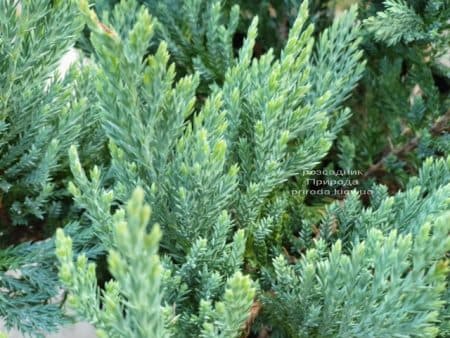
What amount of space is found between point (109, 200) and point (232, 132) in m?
0.21

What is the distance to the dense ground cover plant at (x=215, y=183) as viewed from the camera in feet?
1.98

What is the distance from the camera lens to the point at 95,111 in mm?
912

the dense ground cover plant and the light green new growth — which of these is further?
the dense ground cover plant

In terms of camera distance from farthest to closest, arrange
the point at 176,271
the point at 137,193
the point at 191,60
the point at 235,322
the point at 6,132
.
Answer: the point at 191,60 → the point at 6,132 → the point at 176,271 → the point at 235,322 → the point at 137,193

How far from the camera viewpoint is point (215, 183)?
27.5 inches

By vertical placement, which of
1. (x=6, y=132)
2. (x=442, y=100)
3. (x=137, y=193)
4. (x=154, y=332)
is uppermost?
(x=442, y=100)

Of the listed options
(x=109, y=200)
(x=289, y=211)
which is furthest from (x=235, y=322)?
(x=289, y=211)

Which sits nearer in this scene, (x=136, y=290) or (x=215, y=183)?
(x=136, y=290)

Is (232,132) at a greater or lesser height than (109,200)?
greater

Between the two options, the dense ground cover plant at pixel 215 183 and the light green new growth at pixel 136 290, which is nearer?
the light green new growth at pixel 136 290

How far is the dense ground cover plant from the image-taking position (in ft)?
1.98

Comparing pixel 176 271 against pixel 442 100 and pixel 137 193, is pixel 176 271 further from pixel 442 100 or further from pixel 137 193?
pixel 442 100

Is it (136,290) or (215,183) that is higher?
(215,183)

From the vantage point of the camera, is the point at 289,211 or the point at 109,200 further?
the point at 289,211
